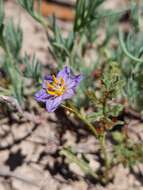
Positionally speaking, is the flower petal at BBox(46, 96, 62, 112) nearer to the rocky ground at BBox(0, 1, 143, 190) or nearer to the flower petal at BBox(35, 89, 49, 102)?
the flower petal at BBox(35, 89, 49, 102)

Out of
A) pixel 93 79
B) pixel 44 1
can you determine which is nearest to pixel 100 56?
pixel 93 79

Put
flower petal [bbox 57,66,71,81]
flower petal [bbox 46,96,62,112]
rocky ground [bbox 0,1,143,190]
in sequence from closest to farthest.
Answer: flower petal [bbox 46,96,62,112], flower petal [bbox 57,66,71,81], rocky ground [bbox 0,1,143,190]

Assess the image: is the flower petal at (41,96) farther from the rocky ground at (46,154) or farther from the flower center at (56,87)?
the rocky ground at (46,154)

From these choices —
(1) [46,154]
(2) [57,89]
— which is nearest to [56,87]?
(2) [57,89]

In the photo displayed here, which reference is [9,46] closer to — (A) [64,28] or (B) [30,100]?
(B) [30,100]

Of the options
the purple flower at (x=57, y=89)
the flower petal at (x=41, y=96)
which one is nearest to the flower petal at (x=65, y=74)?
the purple flower at (x=57, y=89)

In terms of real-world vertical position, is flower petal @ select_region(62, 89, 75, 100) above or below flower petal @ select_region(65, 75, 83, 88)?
below

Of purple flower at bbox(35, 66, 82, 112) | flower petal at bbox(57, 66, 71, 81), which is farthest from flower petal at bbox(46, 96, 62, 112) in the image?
flower petal at bbox(57, 66, 71, 81)
